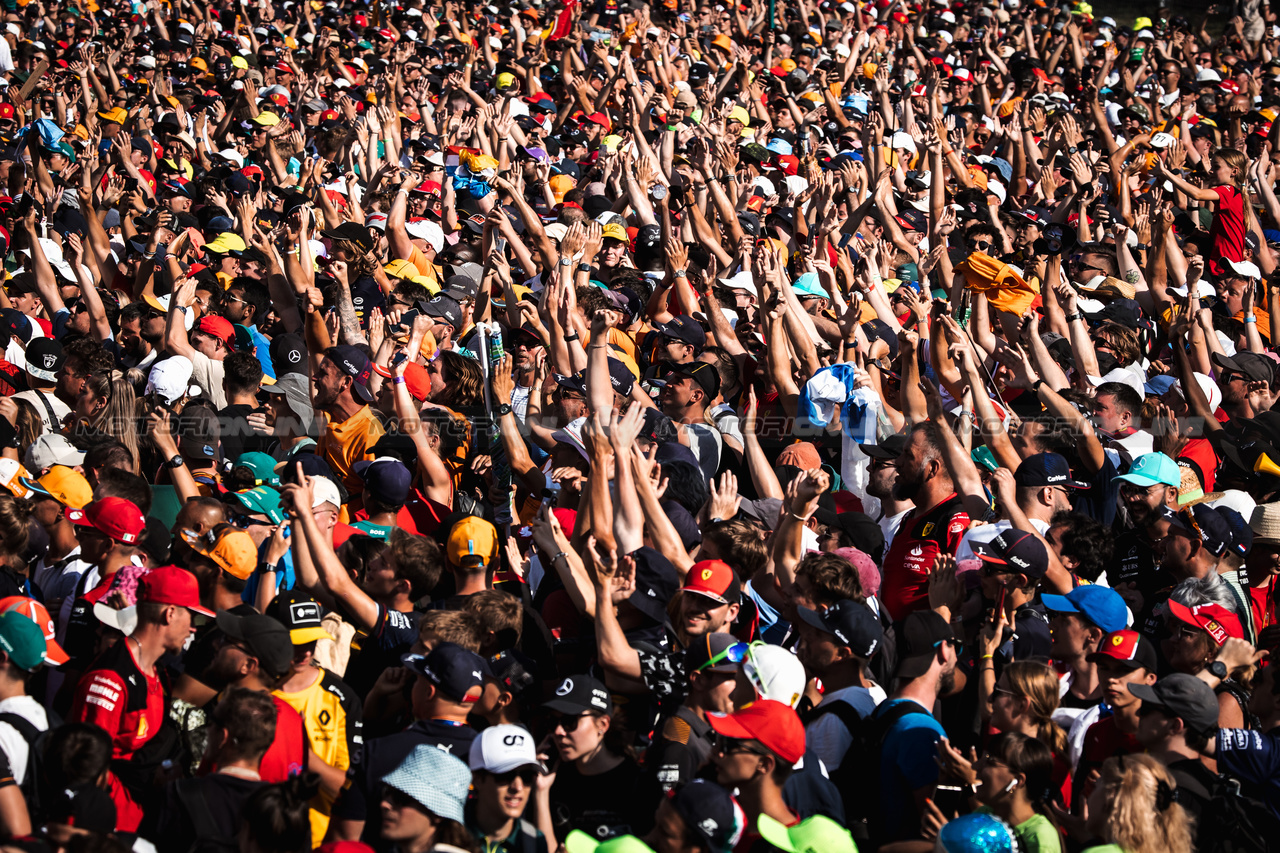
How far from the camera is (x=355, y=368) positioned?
20.4 ft

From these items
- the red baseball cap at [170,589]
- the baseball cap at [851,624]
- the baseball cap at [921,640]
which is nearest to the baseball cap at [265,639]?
the red baseball cap at [170,589]

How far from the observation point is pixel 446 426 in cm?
617

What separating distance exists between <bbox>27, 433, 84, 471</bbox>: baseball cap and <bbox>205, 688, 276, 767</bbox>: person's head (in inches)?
126

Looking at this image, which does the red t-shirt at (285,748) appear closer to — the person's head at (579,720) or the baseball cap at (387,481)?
the person's head at (579,720)

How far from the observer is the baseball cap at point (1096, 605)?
4379 mm

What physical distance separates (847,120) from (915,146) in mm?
1756

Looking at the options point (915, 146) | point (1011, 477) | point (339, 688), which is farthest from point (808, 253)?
point (339, 688)

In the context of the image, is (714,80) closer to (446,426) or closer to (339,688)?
(446,426)

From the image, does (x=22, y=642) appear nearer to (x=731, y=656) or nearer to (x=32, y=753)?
(x=32, y=753)

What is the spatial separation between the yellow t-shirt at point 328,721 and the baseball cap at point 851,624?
157cm

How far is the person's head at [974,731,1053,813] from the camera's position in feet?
11.6

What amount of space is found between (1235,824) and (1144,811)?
0.40 meters

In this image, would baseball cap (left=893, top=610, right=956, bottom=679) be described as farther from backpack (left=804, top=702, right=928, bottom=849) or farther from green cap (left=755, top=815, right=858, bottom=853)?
green cap (left=755, top=815, right=858, bottom=853)

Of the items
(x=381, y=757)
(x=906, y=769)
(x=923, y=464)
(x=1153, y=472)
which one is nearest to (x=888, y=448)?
(x=923, y=464)
